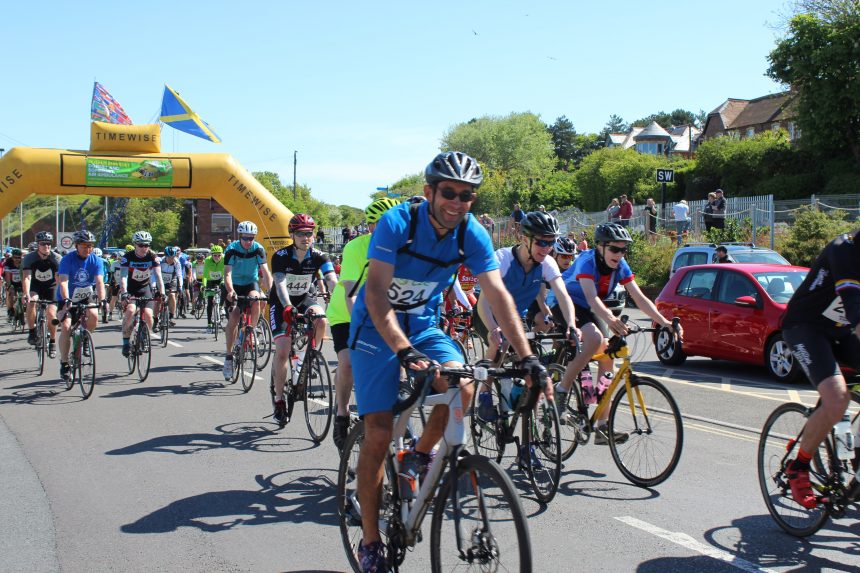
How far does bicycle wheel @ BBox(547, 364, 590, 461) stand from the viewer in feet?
21.5

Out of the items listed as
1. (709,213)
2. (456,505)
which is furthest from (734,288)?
(709,213)

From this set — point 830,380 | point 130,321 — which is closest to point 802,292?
point 830,380

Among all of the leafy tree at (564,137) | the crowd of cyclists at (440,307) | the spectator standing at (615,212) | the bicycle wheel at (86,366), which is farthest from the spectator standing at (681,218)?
the leafy tree at (564,137)

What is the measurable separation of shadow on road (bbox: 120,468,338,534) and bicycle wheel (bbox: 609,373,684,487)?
2179 millimetres

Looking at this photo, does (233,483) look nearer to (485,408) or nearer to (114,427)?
(485,408)

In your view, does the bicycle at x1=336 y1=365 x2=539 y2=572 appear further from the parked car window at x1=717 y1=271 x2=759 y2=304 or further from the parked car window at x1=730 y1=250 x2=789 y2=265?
the parked car window at x1=730 y1=250 x2=789 y2=265

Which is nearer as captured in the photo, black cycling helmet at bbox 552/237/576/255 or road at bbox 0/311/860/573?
road at bbox 0/311/860/573

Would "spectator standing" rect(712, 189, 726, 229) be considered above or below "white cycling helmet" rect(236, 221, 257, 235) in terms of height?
above

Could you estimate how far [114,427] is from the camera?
28.2 ft

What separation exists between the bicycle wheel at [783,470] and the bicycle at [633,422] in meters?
0.76

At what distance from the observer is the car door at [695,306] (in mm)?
12758

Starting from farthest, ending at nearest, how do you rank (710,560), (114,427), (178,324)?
(178,324), (114,427), (710,560)

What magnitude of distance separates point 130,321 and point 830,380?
31.1ft

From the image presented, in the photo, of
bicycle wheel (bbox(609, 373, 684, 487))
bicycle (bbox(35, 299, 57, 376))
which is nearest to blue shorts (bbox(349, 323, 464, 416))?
bicycle wheel (bbox(609, 373, 684, 487))
